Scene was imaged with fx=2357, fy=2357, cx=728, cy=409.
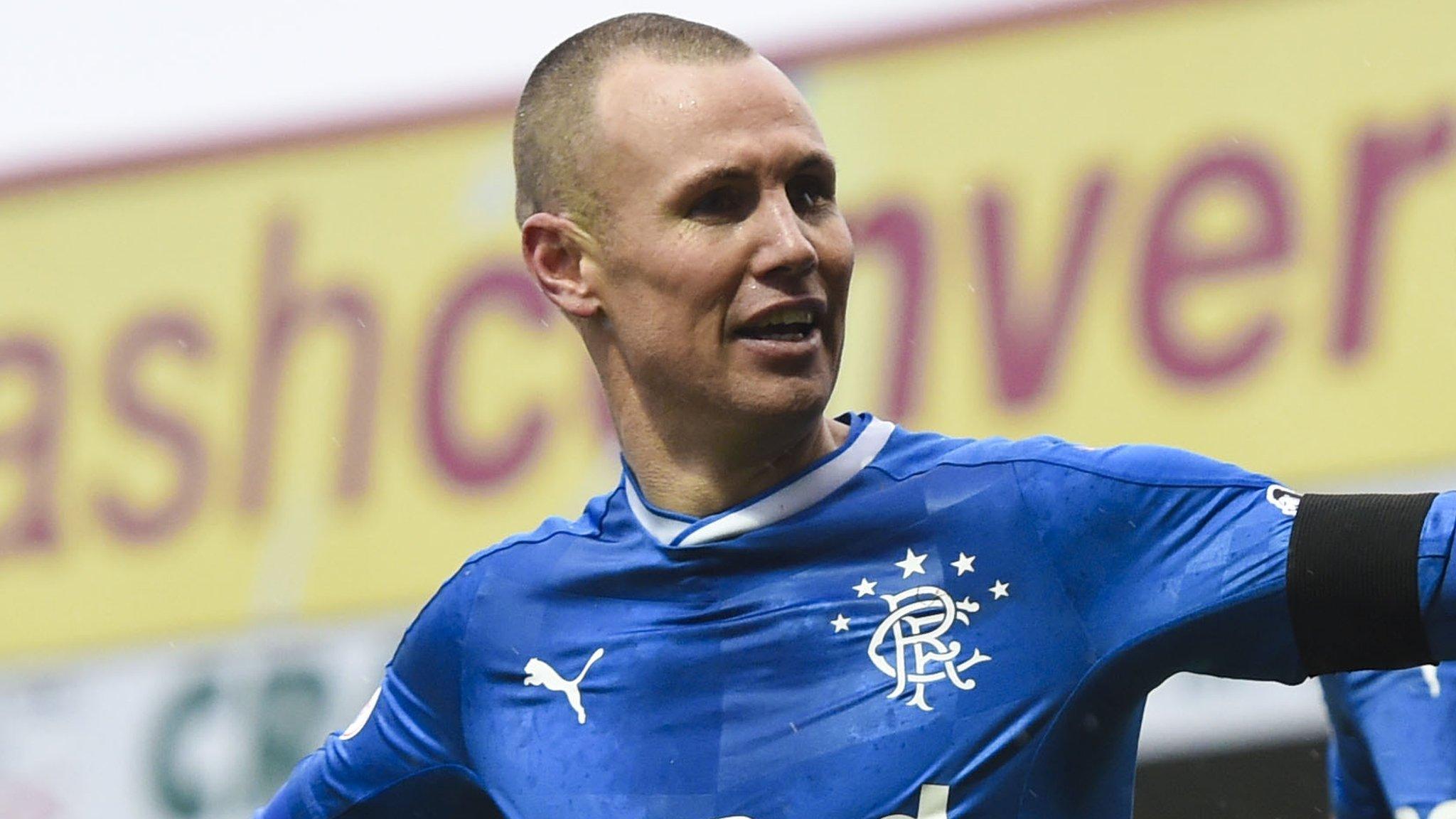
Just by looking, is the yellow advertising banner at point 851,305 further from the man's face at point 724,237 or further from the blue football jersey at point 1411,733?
the man's face at point 724,237

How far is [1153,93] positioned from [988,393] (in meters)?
1.50

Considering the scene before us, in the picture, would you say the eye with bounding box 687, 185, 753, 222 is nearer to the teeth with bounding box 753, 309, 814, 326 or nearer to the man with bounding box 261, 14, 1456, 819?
the man with bounding box 261, 14, 1456, 819

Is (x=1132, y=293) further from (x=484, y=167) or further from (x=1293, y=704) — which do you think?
(x=484, y=167)

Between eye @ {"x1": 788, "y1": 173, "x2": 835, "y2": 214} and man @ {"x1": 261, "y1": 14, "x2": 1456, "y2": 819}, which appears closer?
man @ {"x1": 261, "y1": 14, "x2": 1456, "y2": 819}

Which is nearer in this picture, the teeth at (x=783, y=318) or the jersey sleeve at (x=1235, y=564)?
the jersey sleeve at (x=1235, y=564)

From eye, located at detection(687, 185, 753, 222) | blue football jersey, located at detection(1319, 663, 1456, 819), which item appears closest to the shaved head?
eye, located at detection(687, 185, 753, 222)

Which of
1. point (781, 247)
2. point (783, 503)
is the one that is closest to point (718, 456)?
point (783, 503)

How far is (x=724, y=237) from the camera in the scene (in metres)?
3.37

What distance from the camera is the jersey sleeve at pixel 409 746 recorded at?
368 cm

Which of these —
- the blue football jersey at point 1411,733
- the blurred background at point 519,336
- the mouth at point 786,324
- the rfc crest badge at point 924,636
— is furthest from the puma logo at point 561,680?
the blurred background at point 519,336

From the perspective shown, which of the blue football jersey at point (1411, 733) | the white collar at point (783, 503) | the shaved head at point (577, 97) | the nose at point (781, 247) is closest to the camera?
the nose at point (781, 247)

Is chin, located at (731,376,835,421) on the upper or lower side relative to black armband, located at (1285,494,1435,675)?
upper

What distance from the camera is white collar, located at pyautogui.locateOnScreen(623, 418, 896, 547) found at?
345cm

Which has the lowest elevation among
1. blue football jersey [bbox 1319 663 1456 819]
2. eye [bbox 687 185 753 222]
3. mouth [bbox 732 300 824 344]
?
blue football jersey [bbox 1319 663 1456 819]
